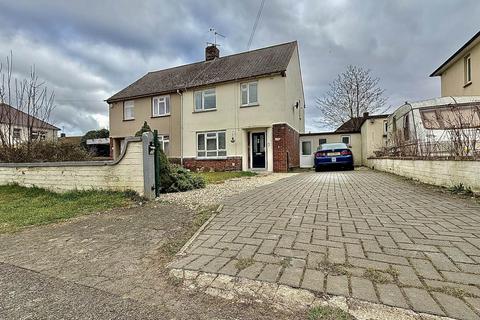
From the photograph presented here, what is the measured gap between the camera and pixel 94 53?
52.2 feet

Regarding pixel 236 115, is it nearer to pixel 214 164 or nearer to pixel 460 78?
pixel 214 164

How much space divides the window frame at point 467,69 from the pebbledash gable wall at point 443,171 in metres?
7.96

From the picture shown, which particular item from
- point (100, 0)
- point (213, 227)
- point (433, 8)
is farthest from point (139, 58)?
point (213, 227)

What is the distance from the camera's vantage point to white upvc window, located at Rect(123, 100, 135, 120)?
2114 centimetres

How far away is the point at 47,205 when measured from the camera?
6148 millimetres

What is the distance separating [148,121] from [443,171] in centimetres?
1854

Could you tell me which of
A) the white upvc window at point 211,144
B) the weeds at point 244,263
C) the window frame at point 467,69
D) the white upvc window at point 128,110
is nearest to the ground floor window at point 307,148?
the white upvc window at point 211,144

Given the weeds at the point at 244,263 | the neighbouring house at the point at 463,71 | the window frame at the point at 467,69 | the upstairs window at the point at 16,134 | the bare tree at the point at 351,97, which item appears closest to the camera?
the weeds at the point at 244,263

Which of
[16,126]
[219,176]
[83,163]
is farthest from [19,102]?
[219,176]

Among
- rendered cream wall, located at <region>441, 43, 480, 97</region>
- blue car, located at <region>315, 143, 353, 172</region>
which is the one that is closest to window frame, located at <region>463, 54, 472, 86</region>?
rendered cream wall, located at <region>441, 43, 480, 97</region>

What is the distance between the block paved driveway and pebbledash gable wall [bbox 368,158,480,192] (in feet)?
3.19

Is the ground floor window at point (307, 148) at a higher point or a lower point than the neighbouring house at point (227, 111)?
lower

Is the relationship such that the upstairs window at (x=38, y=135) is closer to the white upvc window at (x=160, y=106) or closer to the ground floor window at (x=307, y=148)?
the white upvc window at (x=160, y=106)

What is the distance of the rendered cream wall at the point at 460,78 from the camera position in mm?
12670
